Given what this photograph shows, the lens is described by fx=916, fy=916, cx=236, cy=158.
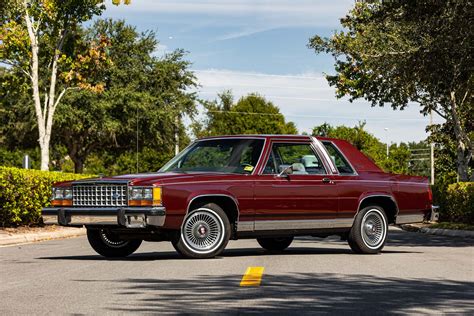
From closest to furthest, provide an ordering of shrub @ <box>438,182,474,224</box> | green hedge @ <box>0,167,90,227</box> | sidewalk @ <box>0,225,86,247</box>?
sidewalk @ <box>0,225,86,247</box>
green hedge @ <box>0,167,90,227</box>
shrub @ <box>438,182,474,224</box>

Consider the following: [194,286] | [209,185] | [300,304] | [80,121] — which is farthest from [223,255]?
[80,121]

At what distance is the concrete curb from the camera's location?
764 inches

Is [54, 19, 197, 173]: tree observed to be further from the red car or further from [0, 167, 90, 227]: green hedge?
the red car

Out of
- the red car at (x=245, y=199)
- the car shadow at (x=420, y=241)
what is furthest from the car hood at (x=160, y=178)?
the car shadow at (x=420, y=241)

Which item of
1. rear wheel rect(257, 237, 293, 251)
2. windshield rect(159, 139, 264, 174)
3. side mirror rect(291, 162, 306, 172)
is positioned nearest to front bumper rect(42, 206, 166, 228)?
windshield rect(159, 139, 264, 174)

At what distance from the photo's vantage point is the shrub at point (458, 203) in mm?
26406

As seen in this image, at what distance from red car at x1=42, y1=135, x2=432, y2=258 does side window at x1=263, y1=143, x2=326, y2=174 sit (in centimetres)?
2

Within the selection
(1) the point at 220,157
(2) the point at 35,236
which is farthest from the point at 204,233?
(2) the point at 35,236

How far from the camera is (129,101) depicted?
5075 cm

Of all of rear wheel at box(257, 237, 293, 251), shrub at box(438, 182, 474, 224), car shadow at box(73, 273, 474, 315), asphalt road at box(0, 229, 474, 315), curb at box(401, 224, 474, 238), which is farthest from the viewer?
shrub at box(438, 182, 474, 224)

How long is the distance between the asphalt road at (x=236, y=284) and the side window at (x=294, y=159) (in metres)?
1.33

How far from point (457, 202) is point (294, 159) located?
47.6 feet

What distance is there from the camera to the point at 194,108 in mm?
54750

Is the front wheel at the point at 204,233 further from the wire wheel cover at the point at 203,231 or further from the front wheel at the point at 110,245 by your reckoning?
the front wheel at the point at 110,245
